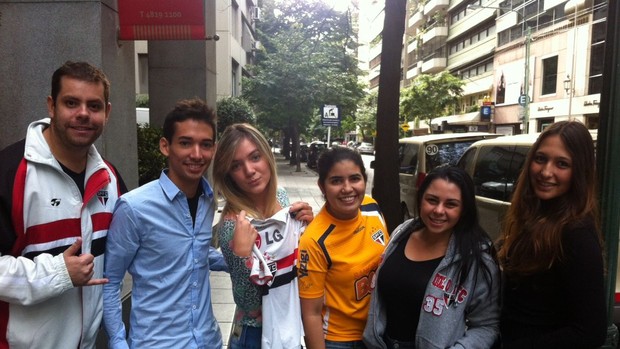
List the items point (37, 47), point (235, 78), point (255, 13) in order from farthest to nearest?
point (255, 13), point (235, 78), point (37, 47)

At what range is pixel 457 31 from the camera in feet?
152

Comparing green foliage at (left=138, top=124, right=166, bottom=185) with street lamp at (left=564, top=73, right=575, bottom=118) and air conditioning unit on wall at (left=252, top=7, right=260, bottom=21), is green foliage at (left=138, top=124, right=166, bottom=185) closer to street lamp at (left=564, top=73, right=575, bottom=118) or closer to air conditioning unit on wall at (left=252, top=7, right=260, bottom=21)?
street lamp at (left=564, top=73, right=575, bottom=118)

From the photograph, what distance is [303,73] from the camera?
2412 centimetres

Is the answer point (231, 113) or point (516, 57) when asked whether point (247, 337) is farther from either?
point (516, 57)

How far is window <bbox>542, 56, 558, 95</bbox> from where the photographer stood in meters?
31.6

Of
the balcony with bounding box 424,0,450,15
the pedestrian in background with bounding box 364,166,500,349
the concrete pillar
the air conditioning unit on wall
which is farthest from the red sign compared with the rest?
the balcony with bounding box 424,0,450,15

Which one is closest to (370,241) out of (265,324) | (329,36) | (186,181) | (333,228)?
(333,228)

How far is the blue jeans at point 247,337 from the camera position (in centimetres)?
228

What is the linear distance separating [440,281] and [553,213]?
54cm

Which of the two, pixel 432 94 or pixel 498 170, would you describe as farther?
pixel 432 94

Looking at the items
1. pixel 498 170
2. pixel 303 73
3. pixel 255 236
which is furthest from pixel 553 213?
pixel 303 73

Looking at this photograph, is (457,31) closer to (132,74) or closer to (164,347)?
(132,74)

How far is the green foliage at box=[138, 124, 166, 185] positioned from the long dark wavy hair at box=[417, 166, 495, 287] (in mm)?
7181

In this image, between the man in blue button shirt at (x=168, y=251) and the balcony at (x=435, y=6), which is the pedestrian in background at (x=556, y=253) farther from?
the balcony at (x=435, y=6)
